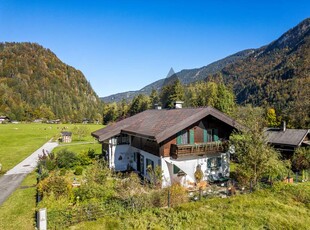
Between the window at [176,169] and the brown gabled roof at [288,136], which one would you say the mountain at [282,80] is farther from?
the window at [176,169]

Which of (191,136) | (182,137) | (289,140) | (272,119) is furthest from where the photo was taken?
(272,119)

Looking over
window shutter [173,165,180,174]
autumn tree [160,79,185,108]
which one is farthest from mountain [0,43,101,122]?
window shutter [173,165,180,174]

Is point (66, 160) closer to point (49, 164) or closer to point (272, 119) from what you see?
point (49, 164)

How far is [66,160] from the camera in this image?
24.0 meters

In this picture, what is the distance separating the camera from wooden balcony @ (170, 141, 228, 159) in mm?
16525

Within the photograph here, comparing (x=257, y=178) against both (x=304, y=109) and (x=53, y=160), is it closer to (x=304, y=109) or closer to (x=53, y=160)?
(x=53, y=160)

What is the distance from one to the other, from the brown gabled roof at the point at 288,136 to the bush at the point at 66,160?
76.3 ft

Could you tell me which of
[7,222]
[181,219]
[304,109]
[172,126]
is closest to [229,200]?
[181,219]

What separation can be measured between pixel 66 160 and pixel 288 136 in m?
27.0

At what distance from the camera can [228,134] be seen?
20.1 meters

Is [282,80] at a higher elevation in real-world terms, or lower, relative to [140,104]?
higher

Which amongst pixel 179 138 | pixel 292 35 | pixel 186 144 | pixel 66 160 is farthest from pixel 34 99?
pixel 292 35

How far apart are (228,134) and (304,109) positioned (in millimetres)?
46136

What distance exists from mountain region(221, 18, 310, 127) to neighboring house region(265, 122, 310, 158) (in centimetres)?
2755
